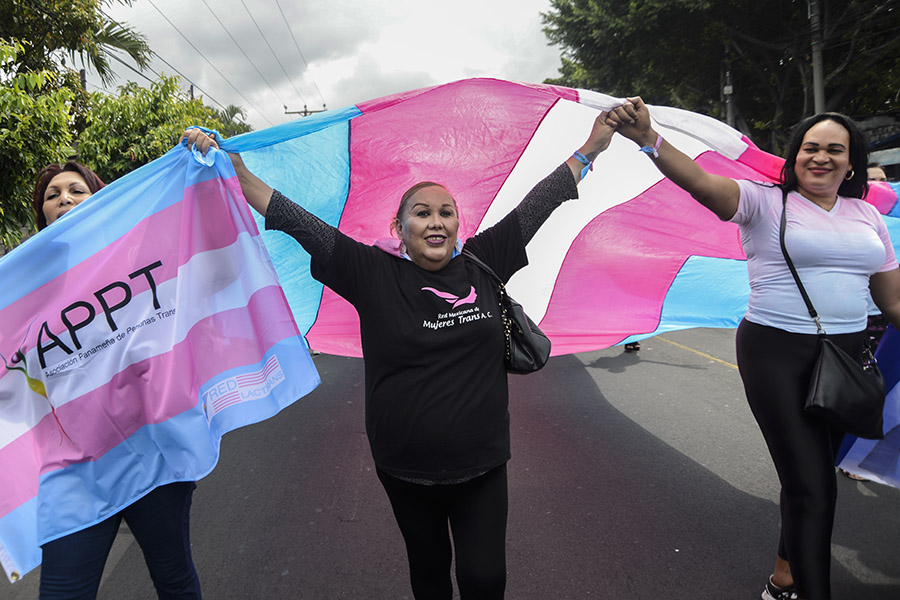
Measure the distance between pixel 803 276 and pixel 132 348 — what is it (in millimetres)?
2461

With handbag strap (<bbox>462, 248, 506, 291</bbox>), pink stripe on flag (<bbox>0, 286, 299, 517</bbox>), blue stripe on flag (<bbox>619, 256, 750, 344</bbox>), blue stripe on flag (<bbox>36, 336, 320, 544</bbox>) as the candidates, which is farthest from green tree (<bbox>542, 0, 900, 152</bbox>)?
blue stripe on flag (<bbox>36, 336, 320, 544</bbox>)

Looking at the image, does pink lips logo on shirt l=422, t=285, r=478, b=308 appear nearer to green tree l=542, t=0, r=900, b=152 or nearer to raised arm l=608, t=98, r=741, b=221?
raised arm l=608, t=98, r=741, b=221

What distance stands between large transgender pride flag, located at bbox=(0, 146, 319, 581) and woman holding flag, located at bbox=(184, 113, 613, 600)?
43cm

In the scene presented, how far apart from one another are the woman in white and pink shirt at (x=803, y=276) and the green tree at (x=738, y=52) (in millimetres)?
16048

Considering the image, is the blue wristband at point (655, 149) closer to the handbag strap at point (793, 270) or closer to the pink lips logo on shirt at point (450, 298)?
the handbag strap at point (793, 270)

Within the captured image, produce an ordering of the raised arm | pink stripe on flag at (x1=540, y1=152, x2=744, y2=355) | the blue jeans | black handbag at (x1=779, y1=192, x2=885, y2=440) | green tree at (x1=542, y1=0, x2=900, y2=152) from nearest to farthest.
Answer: the blue jeans, black handbag at (x1=779, y1=192, x2=885, y2=440), the raised arm, pink stripe on flag at (x1=540, y1=152, x2=744, y2=355), green tree at (x1=542, y1=0, x2=900, y2=152)

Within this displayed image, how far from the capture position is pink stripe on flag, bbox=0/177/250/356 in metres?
2.02

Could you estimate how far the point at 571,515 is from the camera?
11.4 ft

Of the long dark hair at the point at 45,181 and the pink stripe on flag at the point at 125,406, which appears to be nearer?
the pink stripe on flag at the point at 125,406

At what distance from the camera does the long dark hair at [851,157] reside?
91.4 inches

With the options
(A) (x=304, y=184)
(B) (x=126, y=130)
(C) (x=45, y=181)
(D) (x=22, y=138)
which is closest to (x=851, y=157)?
(A) (x=304, y=184)

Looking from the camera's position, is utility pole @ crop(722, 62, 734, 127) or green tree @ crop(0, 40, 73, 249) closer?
green tree @ crop(0, 40, 73, 249)

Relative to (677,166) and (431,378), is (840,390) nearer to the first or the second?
(677,166)

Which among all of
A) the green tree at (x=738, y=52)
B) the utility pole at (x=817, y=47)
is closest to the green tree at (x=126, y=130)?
the green tree at (x=738, y=52)
